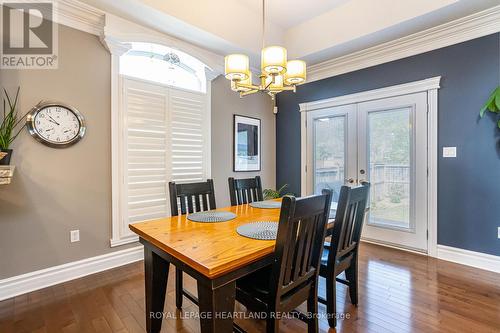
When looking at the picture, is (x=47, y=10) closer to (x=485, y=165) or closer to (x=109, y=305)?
(x=109, y=305)

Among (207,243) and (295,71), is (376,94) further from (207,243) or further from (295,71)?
(207,243)

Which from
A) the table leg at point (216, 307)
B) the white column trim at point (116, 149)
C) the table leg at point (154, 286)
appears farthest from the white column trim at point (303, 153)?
the table leg at point (216, 307)

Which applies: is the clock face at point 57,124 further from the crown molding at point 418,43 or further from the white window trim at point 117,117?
the crown molding at point 418,43

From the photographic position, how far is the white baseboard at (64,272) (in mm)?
2174

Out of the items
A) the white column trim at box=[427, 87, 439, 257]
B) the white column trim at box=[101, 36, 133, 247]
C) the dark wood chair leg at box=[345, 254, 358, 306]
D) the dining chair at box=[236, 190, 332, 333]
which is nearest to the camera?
the dining chair at box=[236, 190, 332, 333]

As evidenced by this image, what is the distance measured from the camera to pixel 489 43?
265cm

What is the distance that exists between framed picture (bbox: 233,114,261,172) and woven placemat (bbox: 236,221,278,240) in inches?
90.0

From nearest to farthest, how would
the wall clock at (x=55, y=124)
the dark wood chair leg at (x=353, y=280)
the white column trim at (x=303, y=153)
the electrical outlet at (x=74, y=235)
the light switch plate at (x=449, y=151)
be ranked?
1. the dark wood chair leg at (x=353, y=280)
2. the wall clock at (x=55, y=124)
3. the electrical outlet at (x=74, y=235)
4. the light switch plate at (x=449, y=151)
5. the white column trim at (x=303, y=153)

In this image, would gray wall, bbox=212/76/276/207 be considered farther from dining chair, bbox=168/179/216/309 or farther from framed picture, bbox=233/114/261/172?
dining chair, bbox=168/179/216/309

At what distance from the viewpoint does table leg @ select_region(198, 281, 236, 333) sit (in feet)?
3.66

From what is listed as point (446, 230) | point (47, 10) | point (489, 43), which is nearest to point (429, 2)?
point (489, 43)

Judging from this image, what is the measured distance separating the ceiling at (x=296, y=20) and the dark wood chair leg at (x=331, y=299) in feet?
9.41

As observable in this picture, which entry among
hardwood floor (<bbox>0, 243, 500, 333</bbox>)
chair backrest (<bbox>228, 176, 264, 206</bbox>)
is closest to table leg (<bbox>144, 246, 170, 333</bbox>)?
hardwood floor (<bbox>0, 243, 500, 333</bbox>)

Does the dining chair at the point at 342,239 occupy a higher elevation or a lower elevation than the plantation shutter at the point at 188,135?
lower
